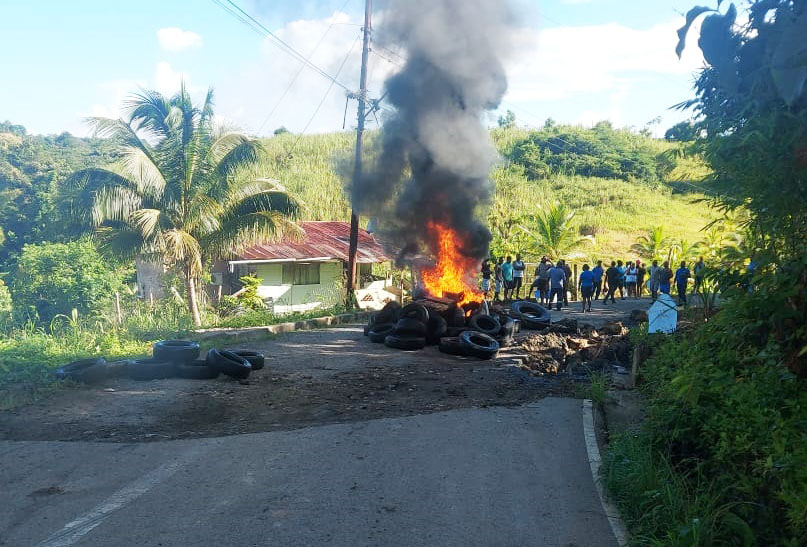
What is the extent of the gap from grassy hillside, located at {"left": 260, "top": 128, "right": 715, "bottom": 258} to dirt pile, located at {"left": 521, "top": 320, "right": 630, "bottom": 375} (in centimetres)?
1401

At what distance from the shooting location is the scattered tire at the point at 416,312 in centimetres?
1371

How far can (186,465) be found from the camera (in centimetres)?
598

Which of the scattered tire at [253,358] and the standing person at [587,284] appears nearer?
the scattered tire at [253,358]

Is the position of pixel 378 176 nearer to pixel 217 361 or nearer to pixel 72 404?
pixel 217 361

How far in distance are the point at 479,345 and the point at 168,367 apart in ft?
18.8

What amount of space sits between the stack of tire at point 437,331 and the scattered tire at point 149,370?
15.7 ft

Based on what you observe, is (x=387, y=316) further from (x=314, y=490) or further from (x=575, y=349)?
(x=314, y=490)

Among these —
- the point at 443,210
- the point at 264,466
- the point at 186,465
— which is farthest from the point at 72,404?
the point at 443,210

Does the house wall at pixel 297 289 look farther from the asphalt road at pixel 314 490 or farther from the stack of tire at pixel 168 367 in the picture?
the asphalt road at pixel 314 490

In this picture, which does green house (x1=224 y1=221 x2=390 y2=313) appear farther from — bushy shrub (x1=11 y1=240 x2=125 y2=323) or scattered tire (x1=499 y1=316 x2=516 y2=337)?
scattered tire (x1=499 y1=316 x2=516 y2=337)

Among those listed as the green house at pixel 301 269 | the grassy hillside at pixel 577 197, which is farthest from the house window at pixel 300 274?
the grassy hillside at pixel 577 197

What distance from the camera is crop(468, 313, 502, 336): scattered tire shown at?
14.0 metres

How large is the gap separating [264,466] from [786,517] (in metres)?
4.09

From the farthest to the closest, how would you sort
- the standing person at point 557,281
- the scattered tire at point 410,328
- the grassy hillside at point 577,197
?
the grassy hillside at point 577,197 → the standing person at point 557,281 → the scattered tire at point 410,328
